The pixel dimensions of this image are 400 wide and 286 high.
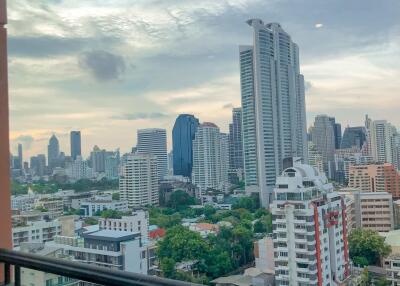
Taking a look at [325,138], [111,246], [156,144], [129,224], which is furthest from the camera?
[156,144]

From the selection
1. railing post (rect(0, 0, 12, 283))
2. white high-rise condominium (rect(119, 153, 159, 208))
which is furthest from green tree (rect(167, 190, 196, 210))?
railing post (rect(0, 0, 12, 283))

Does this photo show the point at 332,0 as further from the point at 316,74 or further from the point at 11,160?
the point at 11,160

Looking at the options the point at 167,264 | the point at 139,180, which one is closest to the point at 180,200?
the point at 139,180

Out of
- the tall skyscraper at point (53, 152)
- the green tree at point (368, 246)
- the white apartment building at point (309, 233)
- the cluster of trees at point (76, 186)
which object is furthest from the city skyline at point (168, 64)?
the green tree at point (368, 246)

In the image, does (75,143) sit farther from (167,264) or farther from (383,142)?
(383,142)

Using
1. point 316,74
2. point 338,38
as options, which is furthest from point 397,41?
point 316,74

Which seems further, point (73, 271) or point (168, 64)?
point (168, 64)

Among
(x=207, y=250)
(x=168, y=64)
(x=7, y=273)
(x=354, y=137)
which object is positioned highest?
(x=168, y=64)
